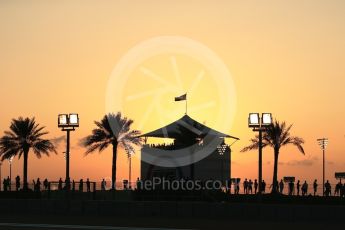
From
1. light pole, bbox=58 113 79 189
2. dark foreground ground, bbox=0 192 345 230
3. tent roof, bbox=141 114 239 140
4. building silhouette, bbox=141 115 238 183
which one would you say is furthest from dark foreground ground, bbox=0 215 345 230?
tent roof, bbox=141 114 239 140

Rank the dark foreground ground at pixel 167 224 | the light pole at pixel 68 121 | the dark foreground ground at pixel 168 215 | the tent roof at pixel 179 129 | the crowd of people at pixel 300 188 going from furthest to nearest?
the tent roof at pixel 179 129
the crowd of people at pixel 300 188
the light pole at pixel 68 121
the dark foreground ground at pixel 168 215
the dark foreground ground at pixel 167 224

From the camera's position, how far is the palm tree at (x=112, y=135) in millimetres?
75812

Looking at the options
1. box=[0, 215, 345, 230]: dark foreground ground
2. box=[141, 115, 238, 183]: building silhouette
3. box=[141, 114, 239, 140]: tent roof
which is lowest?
box=[0, 215, 345, 230]: dark foreground ground

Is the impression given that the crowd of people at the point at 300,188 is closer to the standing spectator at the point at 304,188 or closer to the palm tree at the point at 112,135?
the standing spectator at the point at 304,188

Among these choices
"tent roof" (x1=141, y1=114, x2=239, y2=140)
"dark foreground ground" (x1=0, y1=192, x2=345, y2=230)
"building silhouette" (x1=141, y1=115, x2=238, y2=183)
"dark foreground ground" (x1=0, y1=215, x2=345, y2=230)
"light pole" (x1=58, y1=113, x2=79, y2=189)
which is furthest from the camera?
"tent roof" (x1=141, y1=114, x2=239, y2=140)

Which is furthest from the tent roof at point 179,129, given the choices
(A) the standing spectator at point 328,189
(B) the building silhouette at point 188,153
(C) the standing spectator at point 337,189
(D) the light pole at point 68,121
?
(D) the light pole at point 68,121

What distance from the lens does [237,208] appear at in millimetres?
31938

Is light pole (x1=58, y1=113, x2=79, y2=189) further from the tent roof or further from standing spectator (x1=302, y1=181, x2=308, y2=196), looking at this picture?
the tent roof

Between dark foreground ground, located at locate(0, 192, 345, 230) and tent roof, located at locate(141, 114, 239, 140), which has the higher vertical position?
tent roof, located at locate(141, 114, 239, 140)

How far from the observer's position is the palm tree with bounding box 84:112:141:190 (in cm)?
7581

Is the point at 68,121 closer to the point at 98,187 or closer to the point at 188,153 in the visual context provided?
the point at 98,187

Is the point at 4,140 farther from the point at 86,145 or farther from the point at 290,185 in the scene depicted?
the point at 290,185

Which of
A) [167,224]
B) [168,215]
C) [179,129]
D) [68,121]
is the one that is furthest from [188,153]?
[167,224]

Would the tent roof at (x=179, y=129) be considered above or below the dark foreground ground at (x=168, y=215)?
above
